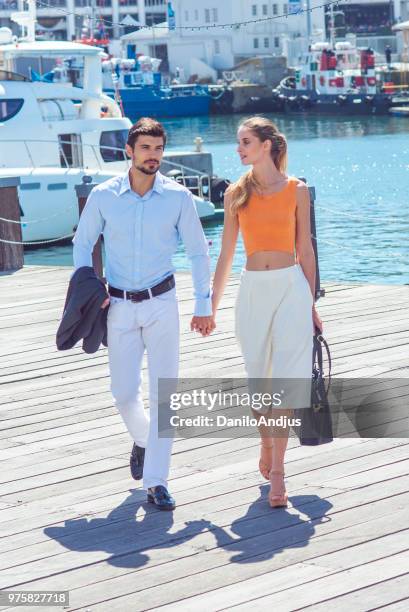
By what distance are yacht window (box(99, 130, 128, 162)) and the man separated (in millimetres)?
19707

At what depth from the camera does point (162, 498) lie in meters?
5.29

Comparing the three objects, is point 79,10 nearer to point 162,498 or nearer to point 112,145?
point 112,145

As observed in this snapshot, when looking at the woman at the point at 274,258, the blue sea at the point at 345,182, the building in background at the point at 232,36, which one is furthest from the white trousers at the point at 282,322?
the building in background at the point at 232,36

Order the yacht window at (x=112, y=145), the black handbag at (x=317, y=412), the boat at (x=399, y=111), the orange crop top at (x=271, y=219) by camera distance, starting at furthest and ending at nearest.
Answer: the boat at (x=399, y=111) → the yacht window at (x=112, y=145) → the black handbag at (x=317, y=412) → the orange crop top at (x=271, y=219)

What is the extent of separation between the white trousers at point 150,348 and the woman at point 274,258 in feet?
1.06

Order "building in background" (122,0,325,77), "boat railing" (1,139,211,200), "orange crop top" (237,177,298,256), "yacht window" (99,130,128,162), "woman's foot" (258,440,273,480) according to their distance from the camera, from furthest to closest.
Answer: "building in background" (122,0,325,77) → "yacht window" (99,130,128,162) → "boat railing" (1,139,211,200) → "woman's foot" (258,440,273,480) → "orange crop top" (237,177,298,256)

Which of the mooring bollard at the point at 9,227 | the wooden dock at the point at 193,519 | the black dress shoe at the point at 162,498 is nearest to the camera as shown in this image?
the wooden dock at the point at 193,519

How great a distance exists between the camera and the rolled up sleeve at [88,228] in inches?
211

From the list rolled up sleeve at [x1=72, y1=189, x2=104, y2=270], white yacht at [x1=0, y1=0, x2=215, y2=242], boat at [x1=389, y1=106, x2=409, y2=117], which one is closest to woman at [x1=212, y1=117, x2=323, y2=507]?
rolled up sleeve at [x1=72, y1=189, x2=104, y2=270]

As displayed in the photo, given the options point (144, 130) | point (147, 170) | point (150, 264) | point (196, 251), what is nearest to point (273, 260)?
point (196, 251)

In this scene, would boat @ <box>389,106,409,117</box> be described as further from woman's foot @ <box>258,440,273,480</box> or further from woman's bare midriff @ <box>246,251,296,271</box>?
woman's bare midriff @ <box>246,251,296,271</box>

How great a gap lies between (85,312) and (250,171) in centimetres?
89

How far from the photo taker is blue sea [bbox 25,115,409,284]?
73.9 ft

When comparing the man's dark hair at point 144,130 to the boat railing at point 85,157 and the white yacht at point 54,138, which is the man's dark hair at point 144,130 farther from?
the boat railing at point 85,157
